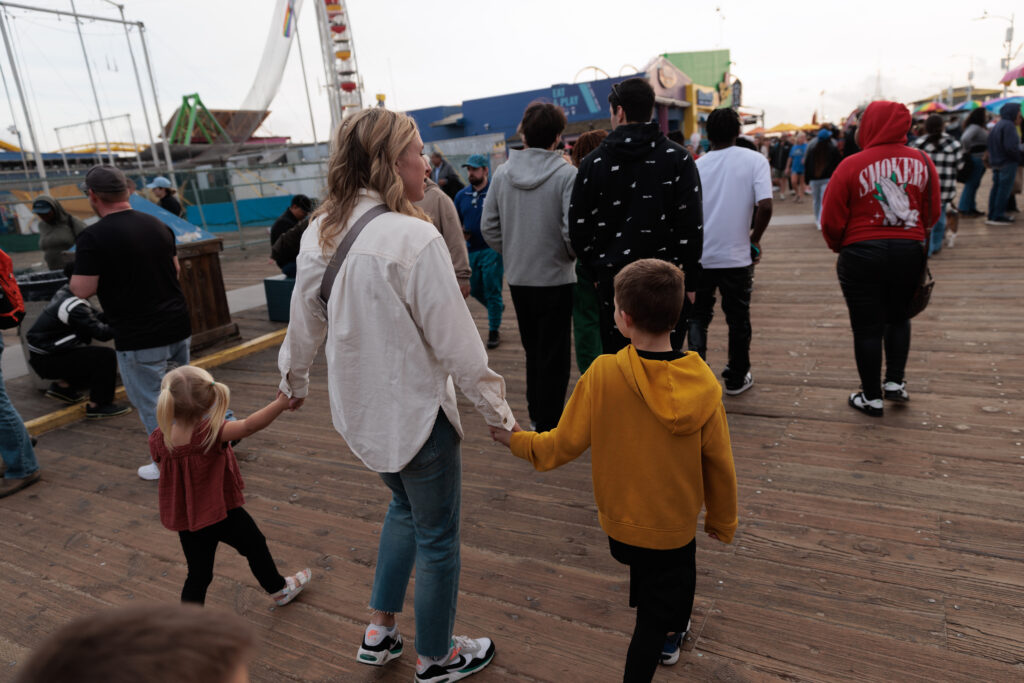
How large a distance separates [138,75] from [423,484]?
780 inches

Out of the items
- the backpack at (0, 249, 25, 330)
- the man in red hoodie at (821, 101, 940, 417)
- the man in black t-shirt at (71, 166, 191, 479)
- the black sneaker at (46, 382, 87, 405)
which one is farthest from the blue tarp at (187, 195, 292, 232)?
the man in red hoodie at (821, 101, 940, 417)

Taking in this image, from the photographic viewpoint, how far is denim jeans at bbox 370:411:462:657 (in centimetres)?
186

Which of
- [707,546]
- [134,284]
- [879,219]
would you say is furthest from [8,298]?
[879,219]

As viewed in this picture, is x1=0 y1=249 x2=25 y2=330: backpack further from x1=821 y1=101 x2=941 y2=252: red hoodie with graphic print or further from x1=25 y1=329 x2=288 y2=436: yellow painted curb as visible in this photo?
x1=821 y1=101 x2=941 y2=252: red hoodie with graphic print

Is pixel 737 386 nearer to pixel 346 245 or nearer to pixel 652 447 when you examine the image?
pixel 652 447

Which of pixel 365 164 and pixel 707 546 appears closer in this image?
pixel 365 164

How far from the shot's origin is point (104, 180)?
3424 mm

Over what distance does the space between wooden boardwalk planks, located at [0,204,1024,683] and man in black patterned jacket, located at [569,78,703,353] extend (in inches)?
49.1

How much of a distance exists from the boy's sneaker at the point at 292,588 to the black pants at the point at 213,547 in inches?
4.7

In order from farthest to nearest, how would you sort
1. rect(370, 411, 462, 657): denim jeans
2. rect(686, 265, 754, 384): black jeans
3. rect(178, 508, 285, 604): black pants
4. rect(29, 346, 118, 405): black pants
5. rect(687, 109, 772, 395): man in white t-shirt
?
rect(29, 346, 118, 405): black pants → rect(686, 265, 754, 384): black jeans → rect(687, 109, 772, 395): man in white t-shirt → rect(178, 508, 285, 604): black pants → rect(370, 411, 462, 657): denim jeans

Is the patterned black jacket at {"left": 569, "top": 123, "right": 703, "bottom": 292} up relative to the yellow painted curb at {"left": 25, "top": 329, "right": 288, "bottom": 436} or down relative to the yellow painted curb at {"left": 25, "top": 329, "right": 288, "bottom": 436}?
up

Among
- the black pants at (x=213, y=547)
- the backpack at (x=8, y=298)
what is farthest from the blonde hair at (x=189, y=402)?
the backpack at (x=8, y=298)

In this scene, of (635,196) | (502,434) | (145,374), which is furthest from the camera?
(145,374)

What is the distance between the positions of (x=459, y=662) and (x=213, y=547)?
1007 mm
